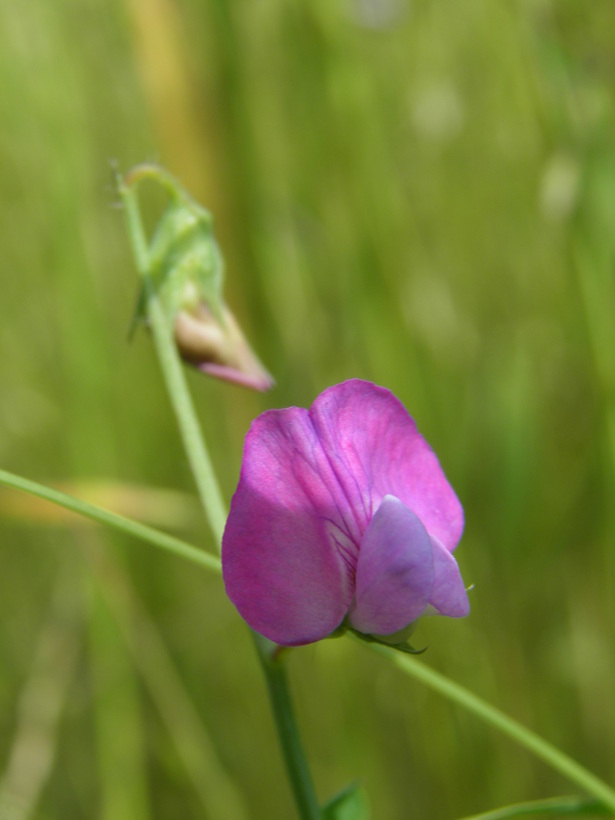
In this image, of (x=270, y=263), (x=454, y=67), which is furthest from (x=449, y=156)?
(x=270, y=263)

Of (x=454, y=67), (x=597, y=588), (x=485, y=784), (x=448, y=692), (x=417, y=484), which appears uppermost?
(x=454, y=67)

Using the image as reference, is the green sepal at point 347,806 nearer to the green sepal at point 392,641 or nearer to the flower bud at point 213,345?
the green sepal at point 392,641

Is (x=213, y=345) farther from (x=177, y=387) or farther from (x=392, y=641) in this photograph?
(x=392, y=641)

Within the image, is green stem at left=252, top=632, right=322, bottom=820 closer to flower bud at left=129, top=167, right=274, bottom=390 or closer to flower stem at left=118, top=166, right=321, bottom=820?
flower stem at left=118, top=166, right=321, bottom=820

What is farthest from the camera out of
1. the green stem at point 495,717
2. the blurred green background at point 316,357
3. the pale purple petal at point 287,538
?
the blurred green background at point 316,357

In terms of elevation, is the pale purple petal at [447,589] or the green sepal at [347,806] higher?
the pale purple petal at [447,589]

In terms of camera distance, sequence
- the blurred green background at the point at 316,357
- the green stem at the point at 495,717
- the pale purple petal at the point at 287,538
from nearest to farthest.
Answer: the pale purple petal at the point at 287,538
the green stem at the point at 495,717
the blurred green background at the point at 316,357

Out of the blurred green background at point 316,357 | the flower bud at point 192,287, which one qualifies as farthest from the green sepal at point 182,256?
the blurred green background at point 316,357

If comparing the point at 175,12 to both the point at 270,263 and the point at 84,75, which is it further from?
the point at 84,75

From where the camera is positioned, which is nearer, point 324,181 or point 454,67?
point 324,181
